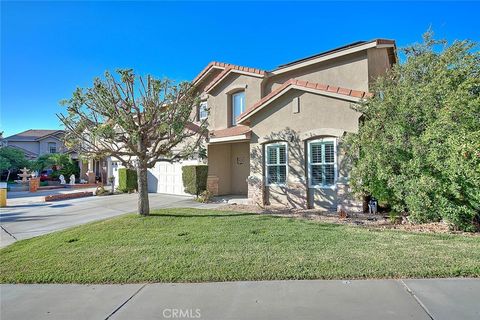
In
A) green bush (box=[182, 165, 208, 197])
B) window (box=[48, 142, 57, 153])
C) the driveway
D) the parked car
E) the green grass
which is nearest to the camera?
the green grass

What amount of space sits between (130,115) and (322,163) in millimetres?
7482

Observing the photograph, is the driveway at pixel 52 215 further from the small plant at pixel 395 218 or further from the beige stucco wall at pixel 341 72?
the beige stucco wall at pixel 341 72

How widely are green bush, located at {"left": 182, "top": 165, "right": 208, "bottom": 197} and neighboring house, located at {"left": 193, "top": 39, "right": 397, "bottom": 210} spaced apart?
1.66ft

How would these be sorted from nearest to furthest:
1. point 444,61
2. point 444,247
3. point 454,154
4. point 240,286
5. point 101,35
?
point 240,286 < point 444,247 < point 454,154 < point 444,61 < point 101,35

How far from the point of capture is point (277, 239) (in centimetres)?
743

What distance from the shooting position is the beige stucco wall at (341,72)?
1266cm

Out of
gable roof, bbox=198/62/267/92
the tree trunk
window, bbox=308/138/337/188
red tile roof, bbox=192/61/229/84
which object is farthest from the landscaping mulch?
red tile roof, bbox=192/61/229/84

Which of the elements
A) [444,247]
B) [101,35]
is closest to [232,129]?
[101,35]

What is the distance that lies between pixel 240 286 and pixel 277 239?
281 cm

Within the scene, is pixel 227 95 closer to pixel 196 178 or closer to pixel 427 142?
pixel 196 178

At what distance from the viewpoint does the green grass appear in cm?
523

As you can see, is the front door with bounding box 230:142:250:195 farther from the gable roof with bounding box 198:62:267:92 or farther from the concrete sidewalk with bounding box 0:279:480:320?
the concrete sidewalk with bounding box 0:279:480:320

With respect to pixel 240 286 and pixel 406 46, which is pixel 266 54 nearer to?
pixel 406 46

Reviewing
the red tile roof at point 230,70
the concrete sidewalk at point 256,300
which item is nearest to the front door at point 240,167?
the red tile roof at point 230,70
